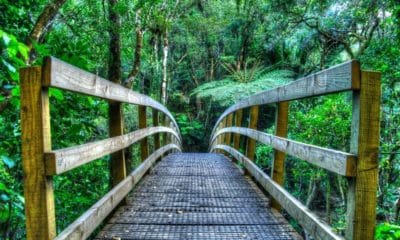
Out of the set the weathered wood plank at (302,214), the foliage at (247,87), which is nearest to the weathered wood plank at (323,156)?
the weathered wood plank at (302,214)

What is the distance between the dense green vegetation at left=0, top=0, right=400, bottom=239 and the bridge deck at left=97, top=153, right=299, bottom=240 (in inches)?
29.7

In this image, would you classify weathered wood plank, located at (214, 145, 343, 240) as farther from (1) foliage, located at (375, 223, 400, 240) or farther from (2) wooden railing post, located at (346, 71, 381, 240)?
(1) foliage, located at (375, 223, 400, 240)

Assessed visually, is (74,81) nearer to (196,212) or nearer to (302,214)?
(302,214)

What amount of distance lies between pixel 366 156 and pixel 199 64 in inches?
847

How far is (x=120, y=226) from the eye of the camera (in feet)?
9.04

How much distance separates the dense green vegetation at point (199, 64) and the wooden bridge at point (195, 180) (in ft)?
1.83

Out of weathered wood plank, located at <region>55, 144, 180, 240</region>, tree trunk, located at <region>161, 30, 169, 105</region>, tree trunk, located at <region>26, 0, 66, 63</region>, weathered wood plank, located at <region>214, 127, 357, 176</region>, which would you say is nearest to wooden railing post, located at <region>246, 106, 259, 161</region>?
weathered wood plank, located at <region>214, 127, 357, 176</region>

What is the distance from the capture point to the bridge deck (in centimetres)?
262

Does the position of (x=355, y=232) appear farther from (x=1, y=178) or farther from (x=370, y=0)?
(x=370, y=0)

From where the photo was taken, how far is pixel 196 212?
3172mm

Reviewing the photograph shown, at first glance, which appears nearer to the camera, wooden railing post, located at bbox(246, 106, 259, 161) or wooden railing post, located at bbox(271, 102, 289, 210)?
wooden railing post, located at bbox(271, 102, 289, 210)

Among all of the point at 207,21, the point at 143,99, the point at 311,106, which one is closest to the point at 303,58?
the point at 311,106

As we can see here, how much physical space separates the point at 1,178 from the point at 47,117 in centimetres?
217

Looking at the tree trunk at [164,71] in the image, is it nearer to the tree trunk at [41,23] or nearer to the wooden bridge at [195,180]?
the wooden bridge at [195,180]
